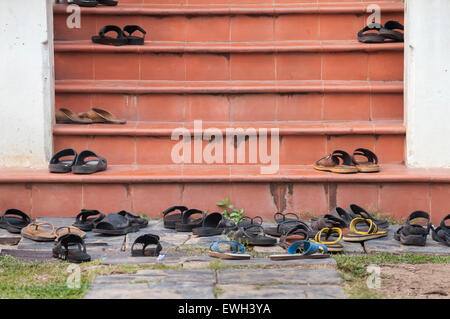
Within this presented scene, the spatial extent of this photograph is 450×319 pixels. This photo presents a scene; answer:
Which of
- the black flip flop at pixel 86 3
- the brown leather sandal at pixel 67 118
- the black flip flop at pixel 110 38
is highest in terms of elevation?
the black flip flop at pixel 86 3

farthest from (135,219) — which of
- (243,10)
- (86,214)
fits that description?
(243,10)

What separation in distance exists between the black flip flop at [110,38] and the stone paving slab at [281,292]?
3642mm

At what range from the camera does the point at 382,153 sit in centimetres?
663

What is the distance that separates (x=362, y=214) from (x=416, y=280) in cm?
158

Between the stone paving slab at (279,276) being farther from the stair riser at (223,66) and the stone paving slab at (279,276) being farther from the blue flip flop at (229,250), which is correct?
the stair riser at (223,66)

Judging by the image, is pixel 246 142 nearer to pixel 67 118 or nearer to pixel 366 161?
pixel 366 161

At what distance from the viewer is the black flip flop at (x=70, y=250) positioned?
4.90 meters

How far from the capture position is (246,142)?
6.54 meters

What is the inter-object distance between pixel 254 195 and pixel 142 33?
2.26 meters

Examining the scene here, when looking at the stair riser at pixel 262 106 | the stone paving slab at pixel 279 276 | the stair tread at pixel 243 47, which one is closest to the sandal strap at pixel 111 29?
the stair tread at pixel 243 47

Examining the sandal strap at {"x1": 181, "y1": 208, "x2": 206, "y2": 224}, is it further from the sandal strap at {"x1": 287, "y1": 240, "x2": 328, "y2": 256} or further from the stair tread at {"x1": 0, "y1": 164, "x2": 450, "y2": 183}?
the sandal strap at {"x1": 287, "y1": 240, "x2": 328, "y2": 256}

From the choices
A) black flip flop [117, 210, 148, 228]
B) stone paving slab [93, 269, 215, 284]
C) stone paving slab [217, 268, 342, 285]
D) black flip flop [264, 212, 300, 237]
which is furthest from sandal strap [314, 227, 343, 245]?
black flip flop [117, 210, 148, 228]

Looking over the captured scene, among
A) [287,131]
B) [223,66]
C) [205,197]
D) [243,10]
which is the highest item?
[243,10]

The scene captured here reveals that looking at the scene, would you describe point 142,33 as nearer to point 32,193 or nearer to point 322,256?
point 32,193
